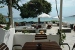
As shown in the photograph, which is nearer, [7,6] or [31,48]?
[31,48]

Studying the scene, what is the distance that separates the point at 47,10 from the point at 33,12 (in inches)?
99.7

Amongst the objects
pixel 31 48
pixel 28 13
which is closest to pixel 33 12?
pixel 28 13

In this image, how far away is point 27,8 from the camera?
2592cm

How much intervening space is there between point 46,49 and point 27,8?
23.0 meters

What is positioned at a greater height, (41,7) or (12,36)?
(41,7)

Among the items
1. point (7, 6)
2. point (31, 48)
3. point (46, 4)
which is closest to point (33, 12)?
point (46, 4)

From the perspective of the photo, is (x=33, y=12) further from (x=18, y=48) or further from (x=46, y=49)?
(x=46, y=49)

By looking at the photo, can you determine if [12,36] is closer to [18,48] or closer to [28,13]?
[18,48]

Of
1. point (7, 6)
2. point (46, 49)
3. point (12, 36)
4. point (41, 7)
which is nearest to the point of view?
point (46, 49)

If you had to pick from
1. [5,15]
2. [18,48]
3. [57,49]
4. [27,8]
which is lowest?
[18,48]

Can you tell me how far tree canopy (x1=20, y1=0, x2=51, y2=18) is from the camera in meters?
24.8

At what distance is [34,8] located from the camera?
25.9 m

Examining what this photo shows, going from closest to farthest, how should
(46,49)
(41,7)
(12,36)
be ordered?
(46,49), (12,36), (41,7)

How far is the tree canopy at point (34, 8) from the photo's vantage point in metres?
24.8
